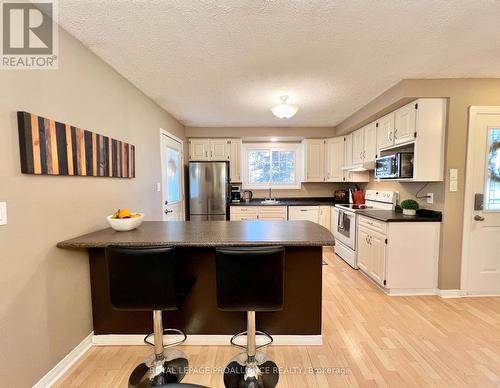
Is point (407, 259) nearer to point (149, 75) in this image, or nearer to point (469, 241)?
point (469, 241)

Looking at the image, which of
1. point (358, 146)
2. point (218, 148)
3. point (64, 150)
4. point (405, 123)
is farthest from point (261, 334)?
point (218, 148)

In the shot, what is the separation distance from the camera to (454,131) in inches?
101

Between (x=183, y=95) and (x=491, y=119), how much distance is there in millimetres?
3533

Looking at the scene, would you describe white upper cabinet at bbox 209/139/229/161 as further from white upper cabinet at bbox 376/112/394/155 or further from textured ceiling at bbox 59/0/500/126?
white upper cabinet at bbox 376/112/394/155

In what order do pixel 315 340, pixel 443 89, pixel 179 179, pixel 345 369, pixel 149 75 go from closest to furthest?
pixel 345 369
pixel 315 340
pixel 149 75
pixel 443 89
pixel 179 179

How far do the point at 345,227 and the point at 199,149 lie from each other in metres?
3.10

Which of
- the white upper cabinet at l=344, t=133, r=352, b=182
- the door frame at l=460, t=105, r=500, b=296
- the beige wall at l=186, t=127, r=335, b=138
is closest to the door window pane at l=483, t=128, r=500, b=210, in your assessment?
the door frame at l=460, t=105, r=500, b=296

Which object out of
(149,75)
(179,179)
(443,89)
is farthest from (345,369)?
(179,179)

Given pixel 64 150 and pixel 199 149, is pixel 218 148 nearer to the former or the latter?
pixel 199 149

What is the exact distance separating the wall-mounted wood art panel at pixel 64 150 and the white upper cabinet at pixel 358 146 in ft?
11.7

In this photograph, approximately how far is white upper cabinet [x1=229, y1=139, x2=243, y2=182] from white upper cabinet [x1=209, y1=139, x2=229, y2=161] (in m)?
0.08

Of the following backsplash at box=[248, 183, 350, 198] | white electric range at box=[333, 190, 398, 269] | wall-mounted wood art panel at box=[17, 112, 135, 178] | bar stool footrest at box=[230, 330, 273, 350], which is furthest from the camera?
backsplash at box=[248, 183, 350, 198]

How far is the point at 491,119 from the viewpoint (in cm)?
253
